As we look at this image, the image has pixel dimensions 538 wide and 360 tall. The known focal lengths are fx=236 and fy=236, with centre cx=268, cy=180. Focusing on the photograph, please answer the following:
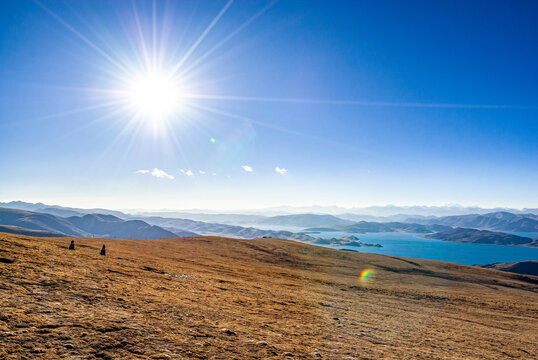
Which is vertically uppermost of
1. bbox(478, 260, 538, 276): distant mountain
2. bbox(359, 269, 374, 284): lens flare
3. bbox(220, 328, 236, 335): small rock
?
bbox(220, 328, 236, 335): small rock

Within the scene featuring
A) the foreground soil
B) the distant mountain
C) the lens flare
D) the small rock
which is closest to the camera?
the foreground soil

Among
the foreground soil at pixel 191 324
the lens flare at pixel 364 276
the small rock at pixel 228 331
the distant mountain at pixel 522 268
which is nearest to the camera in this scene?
the foreground soil at pixel 191 324

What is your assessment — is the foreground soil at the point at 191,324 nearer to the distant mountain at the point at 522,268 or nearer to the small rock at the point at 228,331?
the small rock at the point at 228,331

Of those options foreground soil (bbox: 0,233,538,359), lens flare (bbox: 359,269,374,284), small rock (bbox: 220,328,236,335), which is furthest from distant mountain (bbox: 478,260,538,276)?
small rock (bbox: 220,328,236,335)

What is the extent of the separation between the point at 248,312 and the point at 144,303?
502 centimetres

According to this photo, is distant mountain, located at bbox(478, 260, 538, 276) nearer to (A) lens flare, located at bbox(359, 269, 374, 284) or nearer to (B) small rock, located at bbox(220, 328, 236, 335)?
(A) lens flare, located at bbox(359, 269, 374, 284)

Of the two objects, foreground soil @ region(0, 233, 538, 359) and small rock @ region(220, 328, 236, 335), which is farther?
small rock @ region(220, 328, 236, 335)

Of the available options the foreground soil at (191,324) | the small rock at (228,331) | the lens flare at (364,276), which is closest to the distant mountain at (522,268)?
the lens flare at (364,276)

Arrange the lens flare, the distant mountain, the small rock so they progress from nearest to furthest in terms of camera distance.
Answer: the small rock, the lens flare, the distant mountain

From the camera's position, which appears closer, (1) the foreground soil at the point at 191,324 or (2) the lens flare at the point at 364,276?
(1) the foreground soil at the point at 191,324

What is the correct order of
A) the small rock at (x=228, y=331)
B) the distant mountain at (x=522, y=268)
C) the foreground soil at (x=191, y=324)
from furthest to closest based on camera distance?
the distant mountain at (x=522, y=268) → the small rock at (x=228, y=331) → the foreground soil at (x=191, y=324)

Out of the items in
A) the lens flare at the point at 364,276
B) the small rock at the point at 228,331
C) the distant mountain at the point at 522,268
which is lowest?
the distant mountain at the point at 522,268

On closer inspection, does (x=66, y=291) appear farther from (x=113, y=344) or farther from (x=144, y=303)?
(x=113, y=344)

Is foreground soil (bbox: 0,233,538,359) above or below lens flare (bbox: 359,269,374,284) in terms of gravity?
above
